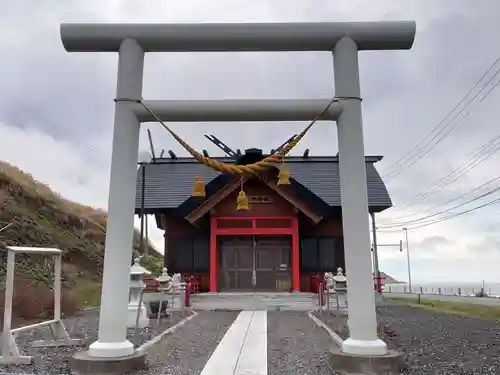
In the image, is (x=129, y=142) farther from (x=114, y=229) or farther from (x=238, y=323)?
(x=238, y=323)

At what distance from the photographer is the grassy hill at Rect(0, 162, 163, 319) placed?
1365 centimetres

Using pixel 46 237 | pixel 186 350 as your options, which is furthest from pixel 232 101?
pixel 46 237

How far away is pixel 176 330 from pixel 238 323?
1.67m

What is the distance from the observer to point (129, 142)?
5.17 metres

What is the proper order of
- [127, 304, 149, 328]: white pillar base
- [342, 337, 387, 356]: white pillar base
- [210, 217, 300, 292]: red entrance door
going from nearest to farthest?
[342, 337, 387, 356]: white pillar base < [127, 304, 149, 328]: white pillar base < [210, 217, 300, 292]: red entrance door

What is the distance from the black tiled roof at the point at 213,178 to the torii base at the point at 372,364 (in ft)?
44.8

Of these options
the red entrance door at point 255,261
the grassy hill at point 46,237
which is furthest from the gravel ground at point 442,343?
the grassy hill at point 46,237

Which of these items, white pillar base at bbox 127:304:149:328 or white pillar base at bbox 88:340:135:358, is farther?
white pillar base at bbox 127:304:149:328

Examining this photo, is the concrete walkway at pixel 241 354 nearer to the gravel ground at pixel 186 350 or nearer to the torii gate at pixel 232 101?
the gravel ground at pixel 186 350

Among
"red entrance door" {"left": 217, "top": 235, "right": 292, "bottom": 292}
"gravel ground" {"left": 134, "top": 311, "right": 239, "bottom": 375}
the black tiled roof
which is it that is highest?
the black tiled roof

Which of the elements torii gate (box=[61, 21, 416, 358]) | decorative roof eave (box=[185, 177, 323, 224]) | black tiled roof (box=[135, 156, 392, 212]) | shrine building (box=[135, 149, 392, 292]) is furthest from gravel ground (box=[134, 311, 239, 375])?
black tiled roof (box=[135, 156, 392, 212])

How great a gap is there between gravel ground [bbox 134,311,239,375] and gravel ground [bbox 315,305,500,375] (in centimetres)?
224

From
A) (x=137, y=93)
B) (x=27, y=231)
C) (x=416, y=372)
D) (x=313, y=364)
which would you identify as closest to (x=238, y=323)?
(x=313, y=364)

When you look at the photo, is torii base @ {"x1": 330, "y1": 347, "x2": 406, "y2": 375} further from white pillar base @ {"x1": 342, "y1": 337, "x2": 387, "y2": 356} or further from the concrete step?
the concrete step
